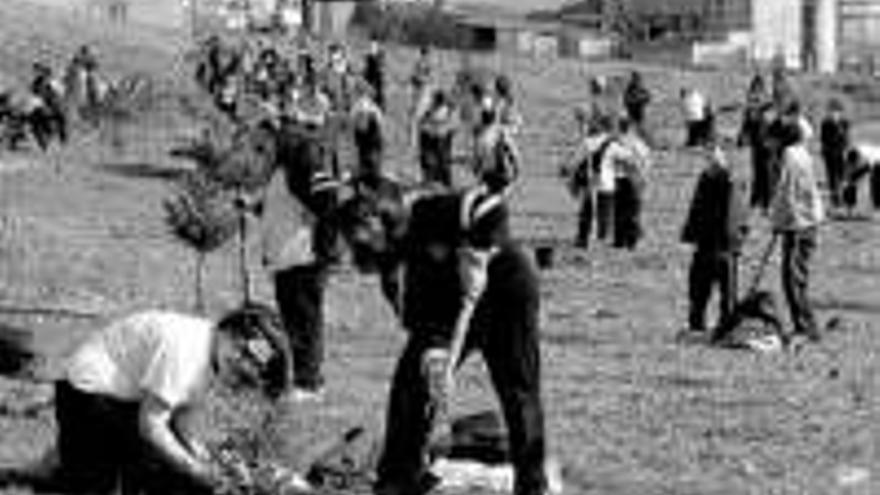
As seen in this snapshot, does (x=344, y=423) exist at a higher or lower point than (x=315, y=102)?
lower

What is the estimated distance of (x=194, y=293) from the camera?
20.6 meters

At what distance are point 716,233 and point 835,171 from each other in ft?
44.8

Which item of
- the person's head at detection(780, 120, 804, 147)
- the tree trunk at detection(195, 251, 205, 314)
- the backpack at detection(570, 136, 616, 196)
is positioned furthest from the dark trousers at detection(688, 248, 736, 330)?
the backpack at detection(570, 136, 616, 196)

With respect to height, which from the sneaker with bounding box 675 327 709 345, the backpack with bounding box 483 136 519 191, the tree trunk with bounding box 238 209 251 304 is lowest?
the sneaker with bounding box 675 327 709 345

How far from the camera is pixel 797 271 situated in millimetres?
19281

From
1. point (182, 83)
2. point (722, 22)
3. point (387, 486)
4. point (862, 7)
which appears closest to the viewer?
point (387, 486)

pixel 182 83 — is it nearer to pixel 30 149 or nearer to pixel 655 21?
pixel 30 149

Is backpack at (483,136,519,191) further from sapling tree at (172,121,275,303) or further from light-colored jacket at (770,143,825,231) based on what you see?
light-colored jacket at (770,143,825,231)

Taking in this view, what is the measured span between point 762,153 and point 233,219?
12769mm

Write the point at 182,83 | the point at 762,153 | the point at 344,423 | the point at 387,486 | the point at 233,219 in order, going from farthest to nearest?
the point at 182,83 → the point at 762,153 → the point at 233,219 → the point at 344,423 → the point at 387,486

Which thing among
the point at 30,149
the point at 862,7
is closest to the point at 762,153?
the point at 30,149

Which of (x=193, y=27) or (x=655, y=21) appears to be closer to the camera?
(x=193, y=27)

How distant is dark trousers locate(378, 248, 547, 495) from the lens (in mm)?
11383

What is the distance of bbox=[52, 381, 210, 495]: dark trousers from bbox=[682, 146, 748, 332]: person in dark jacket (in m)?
9.32
